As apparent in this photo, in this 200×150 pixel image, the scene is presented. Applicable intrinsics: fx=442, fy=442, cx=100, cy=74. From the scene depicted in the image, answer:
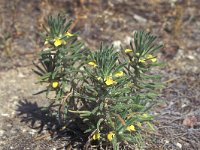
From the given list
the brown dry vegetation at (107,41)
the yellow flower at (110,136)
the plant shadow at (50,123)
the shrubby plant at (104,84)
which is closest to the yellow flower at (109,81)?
the shrubby plant at (104,84)

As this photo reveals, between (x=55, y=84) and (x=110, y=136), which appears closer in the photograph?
(x=110, y=136)

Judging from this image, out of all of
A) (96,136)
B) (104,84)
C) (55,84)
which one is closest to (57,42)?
(55,84)

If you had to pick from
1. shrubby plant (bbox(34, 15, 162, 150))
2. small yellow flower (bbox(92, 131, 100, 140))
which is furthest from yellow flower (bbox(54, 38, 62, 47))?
small yellow flower (bbox(92, 131, 100, 140))

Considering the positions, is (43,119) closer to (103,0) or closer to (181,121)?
(181,121)

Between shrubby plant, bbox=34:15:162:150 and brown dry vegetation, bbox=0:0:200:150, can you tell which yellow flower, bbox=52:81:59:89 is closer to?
shrubby plant, bbox=34:15:162:150

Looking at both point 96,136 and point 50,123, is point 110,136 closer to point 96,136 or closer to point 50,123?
point 96,136

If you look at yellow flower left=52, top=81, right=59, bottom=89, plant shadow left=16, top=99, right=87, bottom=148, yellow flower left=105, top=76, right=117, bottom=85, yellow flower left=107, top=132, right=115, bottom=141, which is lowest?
plant shadow left=16, top=99, right=87, bottom=148

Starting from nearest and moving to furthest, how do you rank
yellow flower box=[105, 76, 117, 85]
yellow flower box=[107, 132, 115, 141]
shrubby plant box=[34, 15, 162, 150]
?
yellow flower box=[105, 76, 117, 85], shrubby plant box=[34, 15, 162, 150], yellow flower box=[107, 132, 115, 141]
